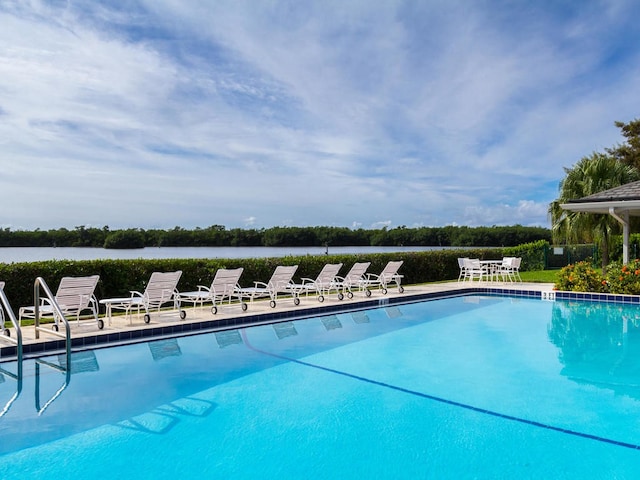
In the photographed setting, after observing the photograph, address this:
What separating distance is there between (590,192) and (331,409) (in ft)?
55.5

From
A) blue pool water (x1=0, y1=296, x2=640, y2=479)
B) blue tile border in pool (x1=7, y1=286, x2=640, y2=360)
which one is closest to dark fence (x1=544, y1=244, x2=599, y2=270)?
blue tile border in pool (x1=7, y1=286, x2=640, y2=360)

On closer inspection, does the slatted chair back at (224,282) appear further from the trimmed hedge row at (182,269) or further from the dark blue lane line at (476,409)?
the dark blue lane line at (476,409)

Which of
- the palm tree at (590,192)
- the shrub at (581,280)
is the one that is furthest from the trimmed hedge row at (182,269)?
the shrub at (581,280)

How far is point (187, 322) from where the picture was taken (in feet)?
29.7

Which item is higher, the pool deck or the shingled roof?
the shingled roof

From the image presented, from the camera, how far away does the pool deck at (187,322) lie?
7.57 metres

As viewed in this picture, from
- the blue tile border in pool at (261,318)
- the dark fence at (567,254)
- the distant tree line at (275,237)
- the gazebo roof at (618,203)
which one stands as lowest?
the blue tile border in pool at (261,318)

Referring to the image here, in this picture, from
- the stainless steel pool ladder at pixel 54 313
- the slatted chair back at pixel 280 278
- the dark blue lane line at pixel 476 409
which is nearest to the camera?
the dark blue lane line at pixel 476 409

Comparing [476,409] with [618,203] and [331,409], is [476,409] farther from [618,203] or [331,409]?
[618,203]

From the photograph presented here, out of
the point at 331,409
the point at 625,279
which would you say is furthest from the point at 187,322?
the point at 625,279

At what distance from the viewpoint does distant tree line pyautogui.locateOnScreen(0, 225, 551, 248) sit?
1878 cm

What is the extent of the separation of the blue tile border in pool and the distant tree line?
852 cm

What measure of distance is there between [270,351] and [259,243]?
55.3 ft

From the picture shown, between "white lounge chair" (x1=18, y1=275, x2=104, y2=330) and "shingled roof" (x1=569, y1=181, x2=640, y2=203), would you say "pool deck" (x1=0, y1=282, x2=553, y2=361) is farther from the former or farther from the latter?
"shingled roof" (x1=569, y1=181, x2=640, y2=203)
